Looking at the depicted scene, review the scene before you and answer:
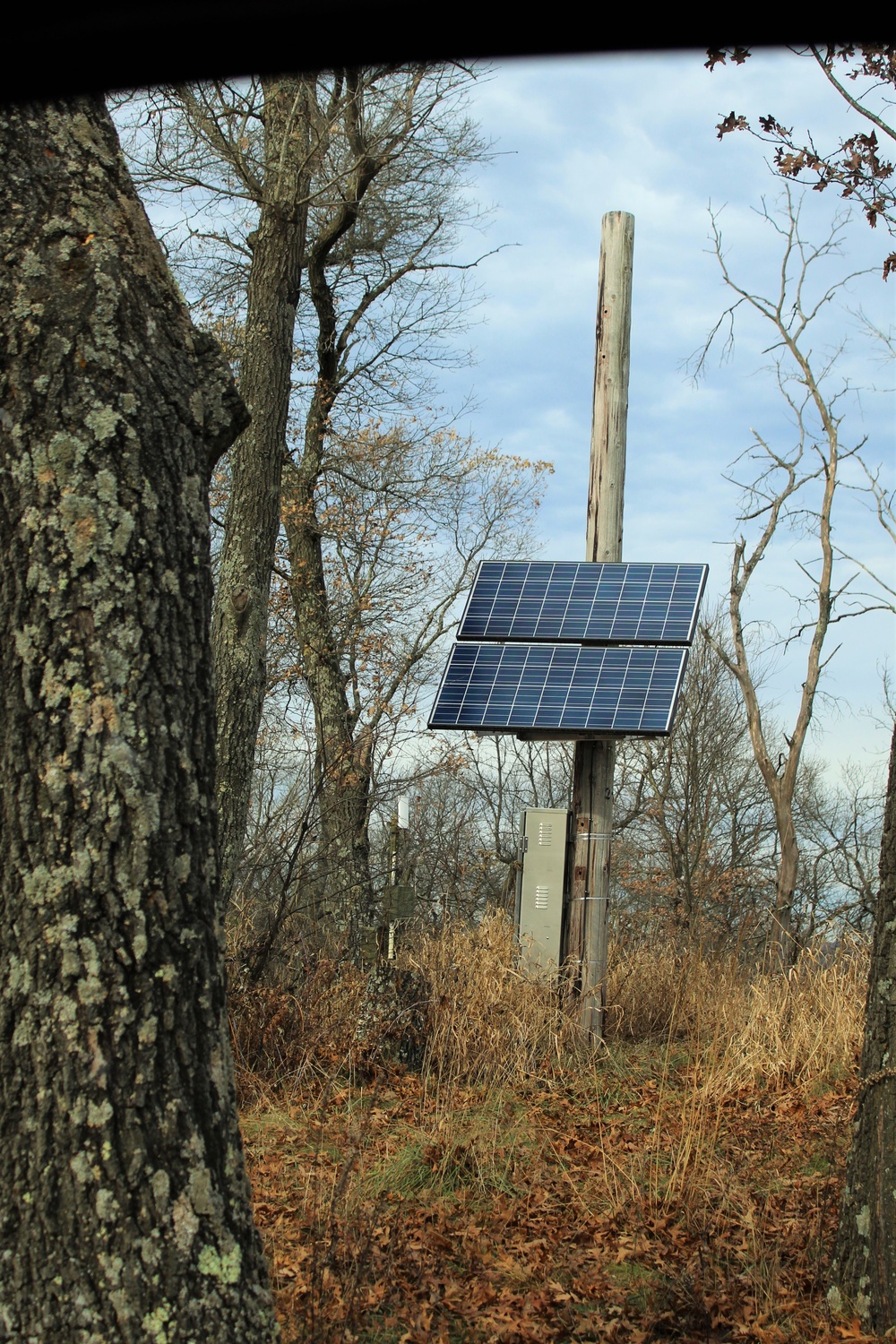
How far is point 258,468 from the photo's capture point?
920 centimetres

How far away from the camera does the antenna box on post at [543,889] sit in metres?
8.95

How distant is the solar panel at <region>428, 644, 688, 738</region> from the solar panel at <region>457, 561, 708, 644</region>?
0.36ft

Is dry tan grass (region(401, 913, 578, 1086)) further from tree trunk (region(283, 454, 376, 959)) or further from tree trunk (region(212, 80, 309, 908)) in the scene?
tree trunk (region(283, 454, 376, 959))

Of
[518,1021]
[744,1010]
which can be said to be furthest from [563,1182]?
[744,1010]

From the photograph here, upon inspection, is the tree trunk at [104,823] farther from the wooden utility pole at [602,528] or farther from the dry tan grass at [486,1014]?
the wooden utility pole at [602,528]

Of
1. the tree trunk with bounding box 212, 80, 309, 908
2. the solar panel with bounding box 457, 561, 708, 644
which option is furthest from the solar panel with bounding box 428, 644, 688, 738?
the tree trunk with bounding box 212, 80, 309, 908

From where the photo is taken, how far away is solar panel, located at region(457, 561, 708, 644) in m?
8.73

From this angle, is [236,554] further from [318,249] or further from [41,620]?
[318,249]

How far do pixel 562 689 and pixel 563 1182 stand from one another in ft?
12.1

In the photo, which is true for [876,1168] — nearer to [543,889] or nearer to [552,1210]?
[552,1210]

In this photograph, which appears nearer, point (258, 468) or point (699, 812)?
point (258, 468)

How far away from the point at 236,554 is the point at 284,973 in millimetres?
3056

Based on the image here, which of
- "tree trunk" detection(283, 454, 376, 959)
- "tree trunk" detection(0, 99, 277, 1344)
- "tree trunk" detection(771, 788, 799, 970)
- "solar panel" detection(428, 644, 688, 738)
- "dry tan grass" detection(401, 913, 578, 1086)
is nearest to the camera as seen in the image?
"tree trunk" detection(0, 99, 277, 1344)

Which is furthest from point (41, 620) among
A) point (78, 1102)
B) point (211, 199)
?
point (211, 199)
